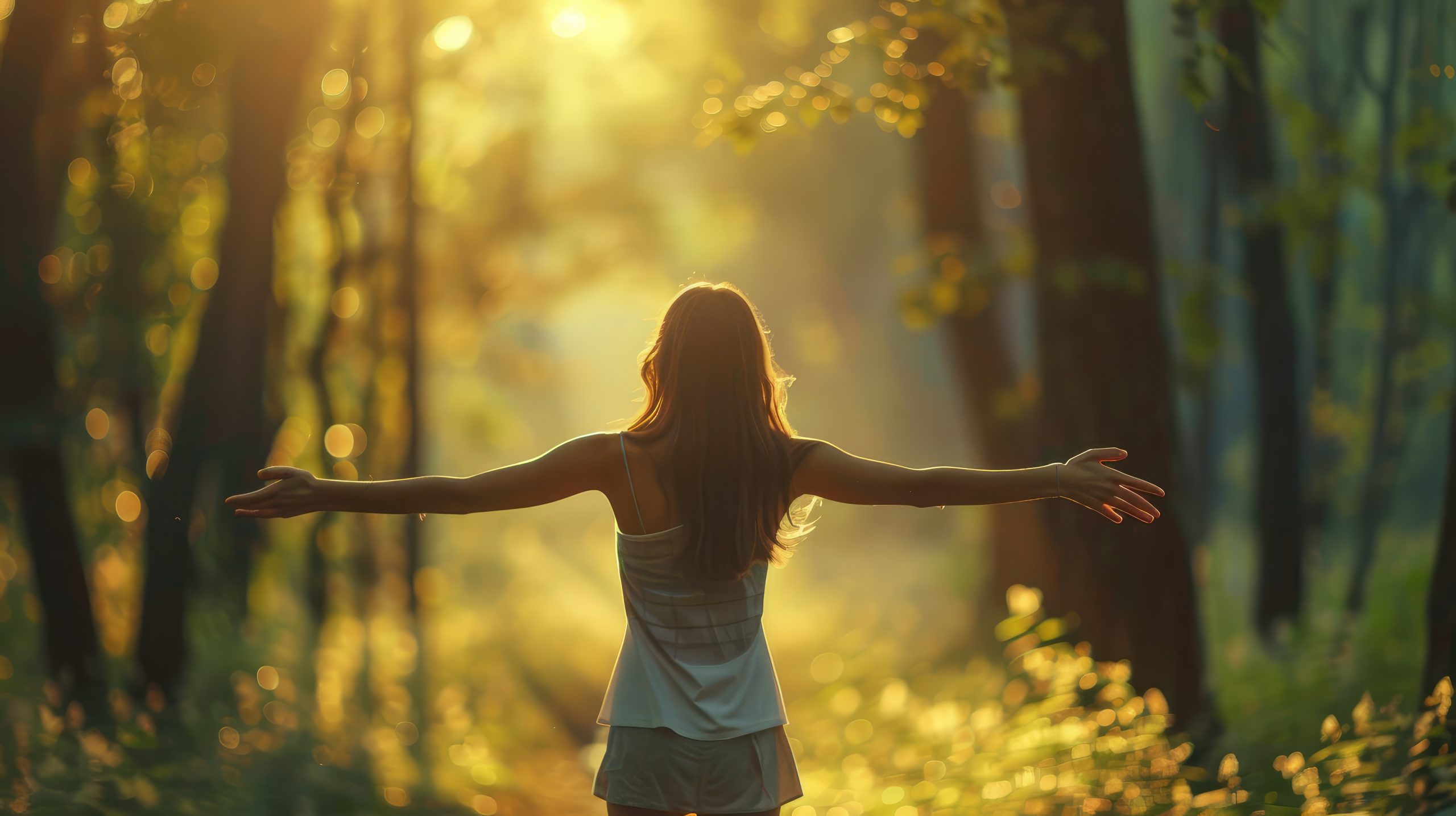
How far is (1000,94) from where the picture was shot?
629 inches

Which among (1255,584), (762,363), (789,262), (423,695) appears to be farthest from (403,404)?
(789,262)

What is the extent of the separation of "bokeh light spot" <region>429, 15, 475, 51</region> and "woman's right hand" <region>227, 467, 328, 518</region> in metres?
11.7

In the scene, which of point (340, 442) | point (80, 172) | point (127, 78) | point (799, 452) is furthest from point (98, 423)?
point (799, 452)

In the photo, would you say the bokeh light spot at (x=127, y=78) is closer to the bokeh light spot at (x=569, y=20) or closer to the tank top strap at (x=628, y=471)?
the bokeh light spot at (x=569, y=20)

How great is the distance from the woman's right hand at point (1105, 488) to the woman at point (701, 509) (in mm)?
19

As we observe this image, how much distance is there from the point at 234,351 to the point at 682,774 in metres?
7.41

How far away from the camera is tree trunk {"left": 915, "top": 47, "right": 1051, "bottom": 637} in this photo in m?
12.4

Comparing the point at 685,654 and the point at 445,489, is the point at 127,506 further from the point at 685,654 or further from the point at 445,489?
the point at 685,654

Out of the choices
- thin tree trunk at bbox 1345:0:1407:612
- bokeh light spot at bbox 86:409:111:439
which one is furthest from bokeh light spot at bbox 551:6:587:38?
thin tree trunk at bbox 1345:0:1407:612

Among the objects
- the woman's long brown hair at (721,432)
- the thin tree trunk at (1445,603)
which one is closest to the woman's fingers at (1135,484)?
the woman's long brown hair at (721,432)

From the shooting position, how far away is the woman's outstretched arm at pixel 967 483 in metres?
4.05

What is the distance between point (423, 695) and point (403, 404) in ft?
12.2

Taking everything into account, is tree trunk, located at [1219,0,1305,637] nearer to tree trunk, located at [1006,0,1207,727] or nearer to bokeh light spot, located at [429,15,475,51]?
tree trunk, located at [1006,0,1207,727]

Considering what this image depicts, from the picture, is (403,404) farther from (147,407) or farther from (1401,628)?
(1401,628)
